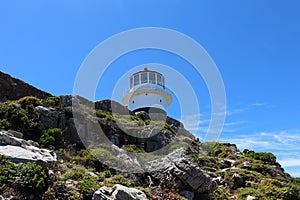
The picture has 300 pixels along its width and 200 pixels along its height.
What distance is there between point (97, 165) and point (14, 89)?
11.4 meters

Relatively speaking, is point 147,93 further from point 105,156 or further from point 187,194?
point 187,194

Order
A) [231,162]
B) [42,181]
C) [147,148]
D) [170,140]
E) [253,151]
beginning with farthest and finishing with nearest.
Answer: [253,151] < [231,162] < [170,140] < [147,148] < [42,181]

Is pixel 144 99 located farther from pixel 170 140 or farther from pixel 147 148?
pixel 147 148

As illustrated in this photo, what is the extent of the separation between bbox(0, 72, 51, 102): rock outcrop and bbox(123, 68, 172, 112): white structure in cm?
1110

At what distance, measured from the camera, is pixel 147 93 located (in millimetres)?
30375

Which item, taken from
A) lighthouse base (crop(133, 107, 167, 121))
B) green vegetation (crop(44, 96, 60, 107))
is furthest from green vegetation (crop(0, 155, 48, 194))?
lighthouse base (crop(133, 107, 167, 121))

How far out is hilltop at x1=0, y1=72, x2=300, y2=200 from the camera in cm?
777

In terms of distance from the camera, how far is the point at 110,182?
9.49 metres

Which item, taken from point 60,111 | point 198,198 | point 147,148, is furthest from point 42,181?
point 147,148

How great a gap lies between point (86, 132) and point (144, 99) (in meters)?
15.4

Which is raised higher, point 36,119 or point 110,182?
point 36,119

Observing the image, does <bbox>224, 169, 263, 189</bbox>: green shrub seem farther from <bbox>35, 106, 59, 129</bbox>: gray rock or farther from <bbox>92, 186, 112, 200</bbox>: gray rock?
<bbox>35, 106, 59, 129</bbox>: gray rock

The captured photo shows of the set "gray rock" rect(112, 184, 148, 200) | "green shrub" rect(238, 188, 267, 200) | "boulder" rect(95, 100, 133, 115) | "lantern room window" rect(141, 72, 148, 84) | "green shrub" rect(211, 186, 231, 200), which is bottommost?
"gray rock" rect(112, 184, 148, 200)

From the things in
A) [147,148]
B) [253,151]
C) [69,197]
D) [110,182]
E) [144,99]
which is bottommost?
[69,197]
